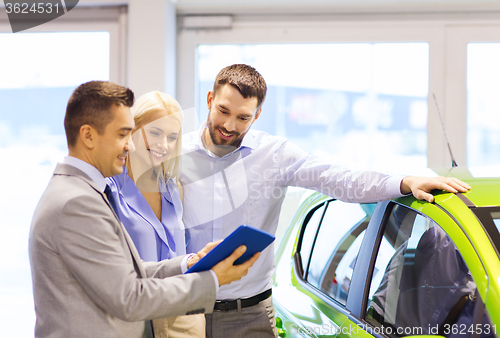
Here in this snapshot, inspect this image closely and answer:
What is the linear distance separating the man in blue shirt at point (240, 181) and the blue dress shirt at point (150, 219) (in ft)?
0.37

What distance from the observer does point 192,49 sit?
3.75 m

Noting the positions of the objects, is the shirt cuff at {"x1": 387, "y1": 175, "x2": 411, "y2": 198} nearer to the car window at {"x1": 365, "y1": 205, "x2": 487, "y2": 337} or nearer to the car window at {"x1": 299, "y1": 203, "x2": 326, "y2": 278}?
the car window at {"x1": 365, "y1": 205, "x2": 487, "y2": 337}

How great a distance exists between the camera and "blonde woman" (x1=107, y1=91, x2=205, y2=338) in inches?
61.6

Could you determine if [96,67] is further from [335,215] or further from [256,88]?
[335,215]

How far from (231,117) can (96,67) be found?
7.88ft

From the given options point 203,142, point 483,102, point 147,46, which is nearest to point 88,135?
point 203,142

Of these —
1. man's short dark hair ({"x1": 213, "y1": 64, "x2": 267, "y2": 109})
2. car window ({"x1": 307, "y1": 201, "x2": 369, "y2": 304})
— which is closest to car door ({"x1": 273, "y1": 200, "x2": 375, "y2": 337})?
car window ({"x1": 307, "y1": 201, "x2": 369, "y2": 304})

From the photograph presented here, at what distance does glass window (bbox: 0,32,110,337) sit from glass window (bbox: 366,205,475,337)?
119 inches

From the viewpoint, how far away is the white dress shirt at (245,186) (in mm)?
1774

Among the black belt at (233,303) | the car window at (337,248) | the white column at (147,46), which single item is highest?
the white column at (147,46)

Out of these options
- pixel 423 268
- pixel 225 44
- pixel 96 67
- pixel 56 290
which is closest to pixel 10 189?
pixel 96 67

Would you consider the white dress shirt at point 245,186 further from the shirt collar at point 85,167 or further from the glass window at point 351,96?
the glass window at point 351,96

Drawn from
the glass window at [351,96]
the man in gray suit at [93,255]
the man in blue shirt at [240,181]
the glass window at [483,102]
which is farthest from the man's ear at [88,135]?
the glass window at [483,102]

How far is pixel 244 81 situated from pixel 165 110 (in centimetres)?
35
